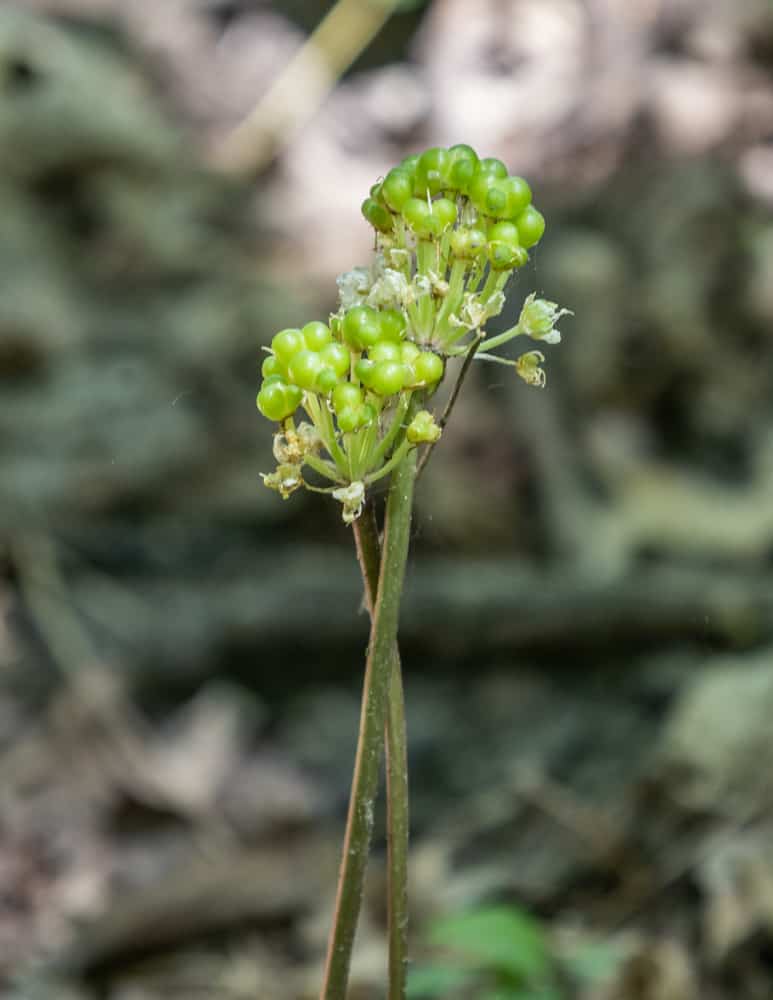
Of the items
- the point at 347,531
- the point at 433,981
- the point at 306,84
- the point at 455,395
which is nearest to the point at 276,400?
the point at 455,395

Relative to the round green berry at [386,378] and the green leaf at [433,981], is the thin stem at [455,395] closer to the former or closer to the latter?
the round green berry at [386,378]

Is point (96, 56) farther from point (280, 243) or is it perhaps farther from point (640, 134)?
point (640, 134)

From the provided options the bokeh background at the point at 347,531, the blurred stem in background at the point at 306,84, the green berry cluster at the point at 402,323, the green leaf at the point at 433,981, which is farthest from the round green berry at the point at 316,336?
the blurred stem in background at the point at 306,84

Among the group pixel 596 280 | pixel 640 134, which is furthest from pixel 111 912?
pixel 640 134

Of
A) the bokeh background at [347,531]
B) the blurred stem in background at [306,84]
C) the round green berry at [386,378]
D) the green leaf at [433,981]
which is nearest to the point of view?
the round green berry at [386,378]

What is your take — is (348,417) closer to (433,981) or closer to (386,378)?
(386,378)

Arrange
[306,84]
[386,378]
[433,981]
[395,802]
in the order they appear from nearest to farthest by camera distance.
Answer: [386,378]
[395,802]
[433,981]
[306,84]

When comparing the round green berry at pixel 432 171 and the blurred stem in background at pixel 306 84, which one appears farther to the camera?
the blurred stem in background at pixel 306 84
